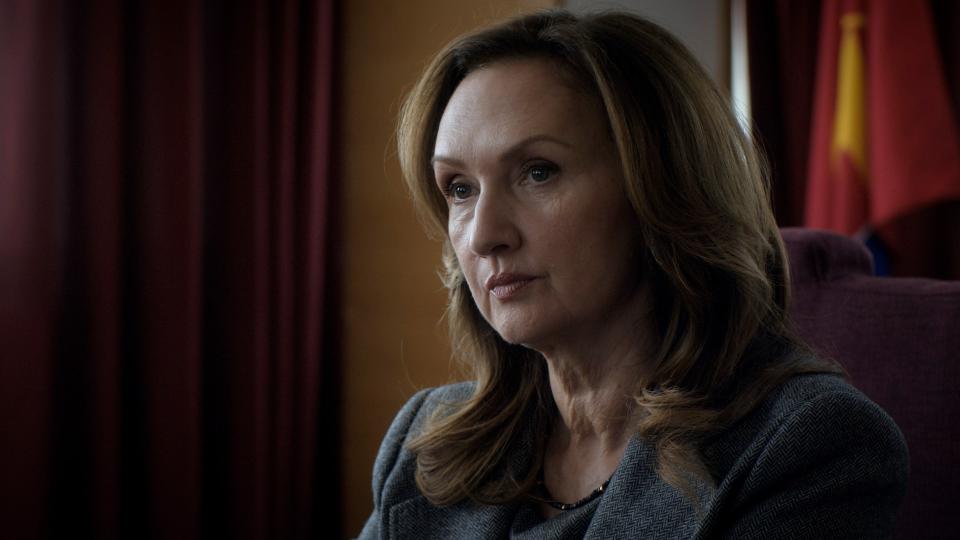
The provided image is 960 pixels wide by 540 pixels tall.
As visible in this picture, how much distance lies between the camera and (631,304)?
3.82 ft

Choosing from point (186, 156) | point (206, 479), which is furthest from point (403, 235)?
point (206, 479)

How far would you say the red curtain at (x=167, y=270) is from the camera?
81.1 inches

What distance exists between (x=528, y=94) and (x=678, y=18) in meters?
1.56

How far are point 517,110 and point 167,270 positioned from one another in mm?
1465

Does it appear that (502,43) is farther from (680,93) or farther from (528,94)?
(680,93)

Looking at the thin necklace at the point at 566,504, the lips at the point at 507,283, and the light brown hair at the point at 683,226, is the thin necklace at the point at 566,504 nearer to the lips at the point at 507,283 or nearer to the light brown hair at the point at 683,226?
the light brown hair at the point at 683,226

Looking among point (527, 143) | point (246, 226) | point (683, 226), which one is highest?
point (527, 143)

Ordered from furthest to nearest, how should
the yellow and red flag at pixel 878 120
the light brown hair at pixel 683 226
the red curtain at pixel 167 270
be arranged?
1. the yellow and red flag at pixel 878 120
2. the red curtain at pixel 167 270
3. the light brown hair at pixel 683 226

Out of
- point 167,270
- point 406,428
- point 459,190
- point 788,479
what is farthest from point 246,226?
point 788,479

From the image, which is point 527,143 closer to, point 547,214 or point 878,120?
point 547,214

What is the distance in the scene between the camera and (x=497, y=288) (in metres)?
1.13

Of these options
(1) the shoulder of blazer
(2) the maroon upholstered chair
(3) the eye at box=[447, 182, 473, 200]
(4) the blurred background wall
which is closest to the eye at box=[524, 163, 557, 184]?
(3) the eye at box=[447, 182, 473, 200]

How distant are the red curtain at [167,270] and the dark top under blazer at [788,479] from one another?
5.10ft

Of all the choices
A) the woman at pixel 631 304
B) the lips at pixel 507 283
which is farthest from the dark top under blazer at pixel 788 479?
the lips at pixel 507 283
